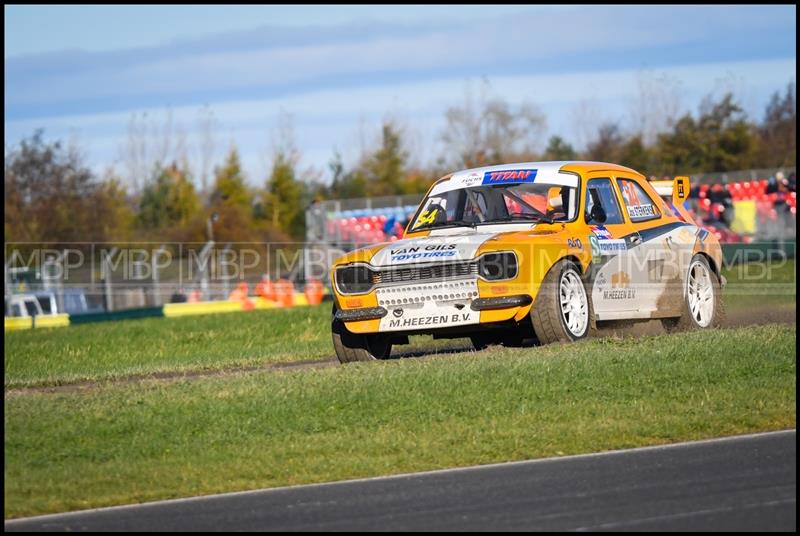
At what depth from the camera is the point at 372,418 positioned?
28.8ft

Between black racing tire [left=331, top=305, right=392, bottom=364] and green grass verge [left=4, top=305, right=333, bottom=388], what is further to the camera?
green grass verge [left=4, top=305, right=333, bottom=388]

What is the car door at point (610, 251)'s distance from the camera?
1184 cm

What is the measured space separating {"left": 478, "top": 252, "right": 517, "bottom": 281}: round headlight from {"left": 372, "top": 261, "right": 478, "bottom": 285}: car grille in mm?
67

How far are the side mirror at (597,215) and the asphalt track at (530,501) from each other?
4751 mm

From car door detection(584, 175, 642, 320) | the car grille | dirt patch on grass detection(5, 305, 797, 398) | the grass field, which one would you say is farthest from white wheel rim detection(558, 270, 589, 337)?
the grass field

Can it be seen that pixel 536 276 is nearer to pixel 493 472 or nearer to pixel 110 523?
pixel 493 472

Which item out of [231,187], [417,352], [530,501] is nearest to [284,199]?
[231,187]

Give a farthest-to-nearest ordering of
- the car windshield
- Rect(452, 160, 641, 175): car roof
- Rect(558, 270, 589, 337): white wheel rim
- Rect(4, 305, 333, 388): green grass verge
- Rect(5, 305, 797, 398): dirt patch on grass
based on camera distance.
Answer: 1. Rect(4, 305, 333, 388): green grass verge
2. Rect(452, 160, 641, 175): car roof
3. the car windshield
4. Rect(558, 270, 589, 337): white wheel rim
5. Rect(5, 305, 797, 398): dirt patch on grass

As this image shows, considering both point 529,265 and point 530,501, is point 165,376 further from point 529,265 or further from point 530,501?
point 530,501

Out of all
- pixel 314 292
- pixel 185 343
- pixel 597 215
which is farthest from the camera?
pixel 314 292

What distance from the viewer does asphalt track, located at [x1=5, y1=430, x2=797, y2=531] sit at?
19.6 ft

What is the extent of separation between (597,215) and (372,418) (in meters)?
4.22

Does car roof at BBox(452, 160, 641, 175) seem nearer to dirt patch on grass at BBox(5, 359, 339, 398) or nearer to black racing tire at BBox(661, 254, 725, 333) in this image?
black racing tire at BBox(661, 254, 725, 333)

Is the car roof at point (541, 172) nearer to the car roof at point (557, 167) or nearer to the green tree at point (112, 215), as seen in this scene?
the car roof at point (557, 167)
